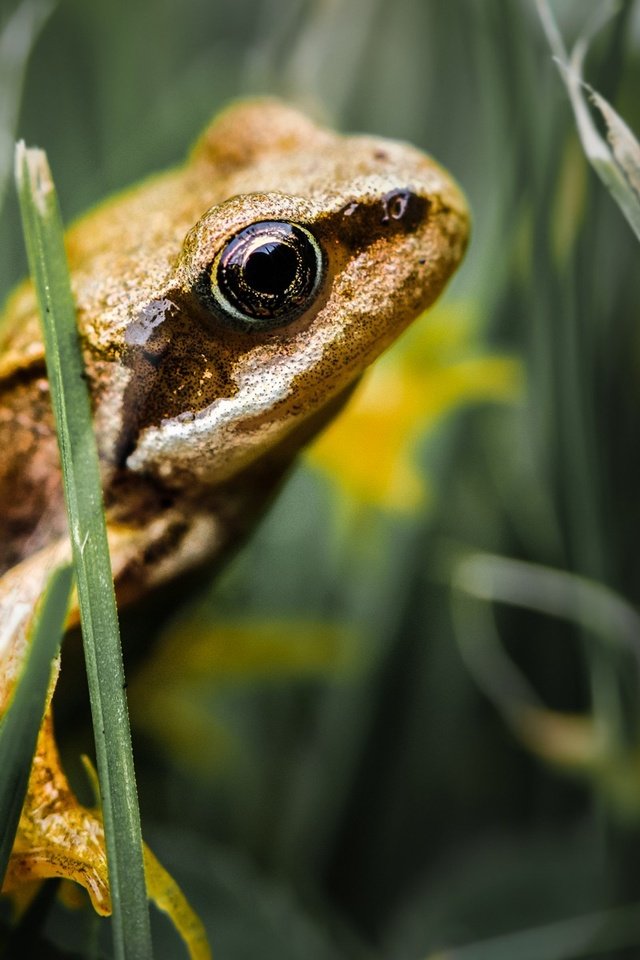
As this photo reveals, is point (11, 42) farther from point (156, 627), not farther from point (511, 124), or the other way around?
point (156, 627)

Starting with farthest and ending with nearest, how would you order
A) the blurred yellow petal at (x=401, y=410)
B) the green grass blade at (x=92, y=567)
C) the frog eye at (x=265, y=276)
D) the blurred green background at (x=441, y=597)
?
1. the blurred yellow petal at (x=401, y=410)
2. the blurred green background at (x=441, y=597)
3. the frog eye at (x=265, y=276)
4. the green grass blade at (x=92, y=567)

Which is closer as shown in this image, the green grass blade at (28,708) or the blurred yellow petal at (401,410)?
the green grass blade at (28,708)

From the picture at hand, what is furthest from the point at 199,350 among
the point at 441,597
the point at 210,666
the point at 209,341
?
the point at 441,597

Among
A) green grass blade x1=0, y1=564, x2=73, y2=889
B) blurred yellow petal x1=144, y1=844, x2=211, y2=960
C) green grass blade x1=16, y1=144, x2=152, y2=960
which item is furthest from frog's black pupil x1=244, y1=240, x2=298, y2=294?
blurred yellow petal x1=144, y1=844, x2=211, y2=960

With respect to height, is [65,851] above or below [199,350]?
below

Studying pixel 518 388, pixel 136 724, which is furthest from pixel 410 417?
pixel 136 724

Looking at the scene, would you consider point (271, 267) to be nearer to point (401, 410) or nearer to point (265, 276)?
point (265, 276)

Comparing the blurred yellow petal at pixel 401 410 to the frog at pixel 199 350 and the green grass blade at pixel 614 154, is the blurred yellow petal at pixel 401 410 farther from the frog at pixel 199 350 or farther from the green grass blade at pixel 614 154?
the green grass blade at pixel 614 154

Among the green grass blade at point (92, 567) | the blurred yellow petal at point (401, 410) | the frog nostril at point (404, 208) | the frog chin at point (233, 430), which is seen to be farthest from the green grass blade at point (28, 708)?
the blurred yellow petal at point (401, 410)
